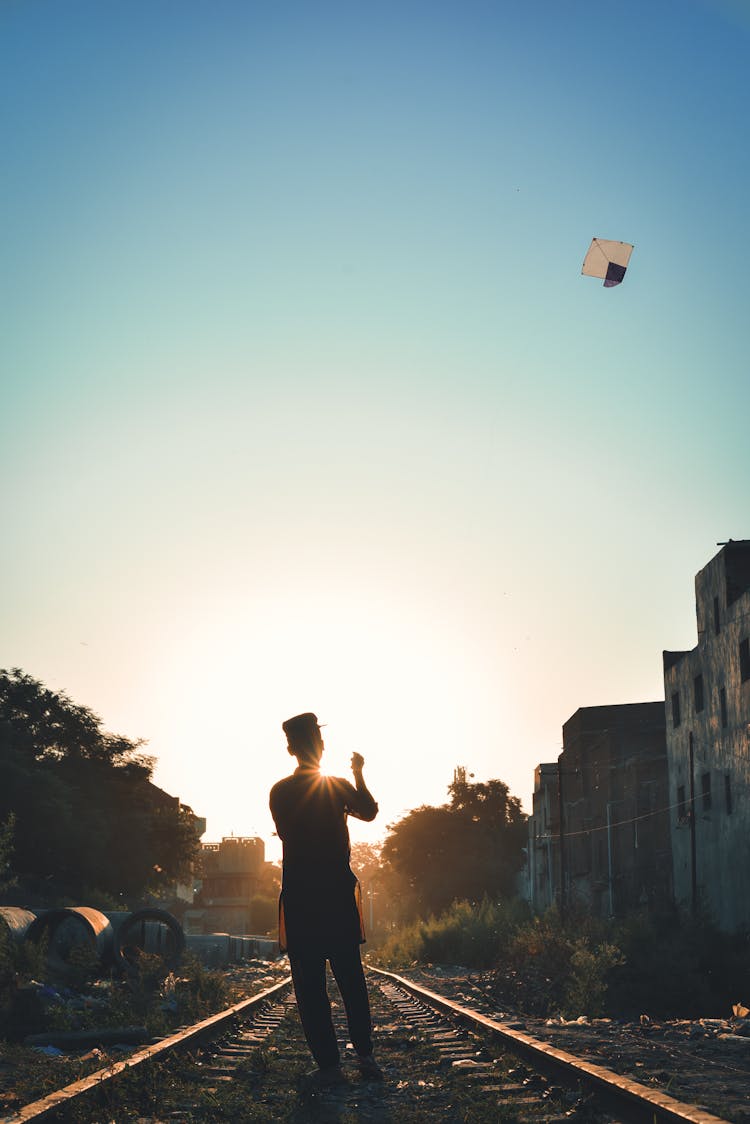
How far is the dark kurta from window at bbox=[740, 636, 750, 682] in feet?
84.3

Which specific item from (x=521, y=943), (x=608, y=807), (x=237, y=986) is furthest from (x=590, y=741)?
(x=237, y=986)

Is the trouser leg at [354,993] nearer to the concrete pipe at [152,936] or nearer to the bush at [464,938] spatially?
the concrete pipe at [152,936]

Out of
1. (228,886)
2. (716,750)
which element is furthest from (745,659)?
(228,886)

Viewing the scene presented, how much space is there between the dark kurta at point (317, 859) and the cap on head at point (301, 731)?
0.53ft

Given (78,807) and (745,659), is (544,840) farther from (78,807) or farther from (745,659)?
(745,659)

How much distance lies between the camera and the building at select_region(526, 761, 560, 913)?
59.3 meters

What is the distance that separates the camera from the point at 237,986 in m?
19.0

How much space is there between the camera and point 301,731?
645 centimetres

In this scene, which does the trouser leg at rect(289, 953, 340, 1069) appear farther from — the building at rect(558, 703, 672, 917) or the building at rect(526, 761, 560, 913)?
the building at rect(526, 761, 560, 913)

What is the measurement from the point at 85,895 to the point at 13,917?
70.3 ft

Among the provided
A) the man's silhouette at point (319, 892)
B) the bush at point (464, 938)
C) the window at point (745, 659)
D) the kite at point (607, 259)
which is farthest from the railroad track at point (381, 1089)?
the window at point (745, 659)

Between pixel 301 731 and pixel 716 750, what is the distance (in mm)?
28691

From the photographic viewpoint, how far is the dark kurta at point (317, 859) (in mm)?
6211

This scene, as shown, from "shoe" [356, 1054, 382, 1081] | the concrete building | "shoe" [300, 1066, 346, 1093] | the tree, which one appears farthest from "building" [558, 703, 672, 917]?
"shoe" [300, 1066, 346, 1093]
